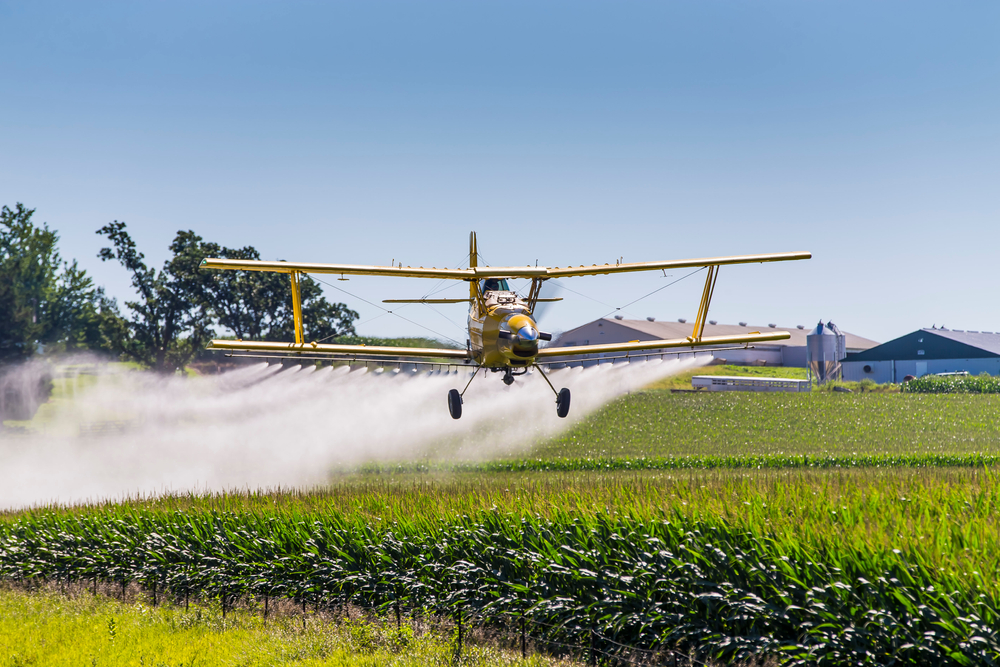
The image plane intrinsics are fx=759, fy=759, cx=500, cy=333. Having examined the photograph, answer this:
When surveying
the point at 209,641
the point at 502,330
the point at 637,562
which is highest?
the point at 502,330

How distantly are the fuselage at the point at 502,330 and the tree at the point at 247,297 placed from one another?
68.2 meters

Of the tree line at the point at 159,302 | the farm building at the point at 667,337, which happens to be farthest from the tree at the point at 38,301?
the farm building at the point at 667,337

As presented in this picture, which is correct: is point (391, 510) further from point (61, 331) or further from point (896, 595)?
point (61, 331)

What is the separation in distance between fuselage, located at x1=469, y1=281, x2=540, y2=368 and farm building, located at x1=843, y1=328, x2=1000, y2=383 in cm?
8521

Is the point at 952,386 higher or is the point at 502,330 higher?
the point at 502,330

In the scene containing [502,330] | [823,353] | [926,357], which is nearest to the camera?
[502,330]

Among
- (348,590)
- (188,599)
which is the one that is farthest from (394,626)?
(188,599)

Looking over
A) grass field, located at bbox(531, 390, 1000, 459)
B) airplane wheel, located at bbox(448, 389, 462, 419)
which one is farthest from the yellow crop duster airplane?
grass field, located at bbox(531, 390, 1000, 459)

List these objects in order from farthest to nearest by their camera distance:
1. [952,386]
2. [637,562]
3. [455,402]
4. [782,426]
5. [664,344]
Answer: [952,386] → [782,426] → [664,344] → [455,402] → [637,562]

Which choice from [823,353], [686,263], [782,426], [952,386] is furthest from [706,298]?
[823,353]

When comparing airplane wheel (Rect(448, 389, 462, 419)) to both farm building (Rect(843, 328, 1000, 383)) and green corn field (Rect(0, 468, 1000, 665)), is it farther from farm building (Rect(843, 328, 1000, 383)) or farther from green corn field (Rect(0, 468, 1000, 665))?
farm building (Rect(843, 328, 1000, 383))

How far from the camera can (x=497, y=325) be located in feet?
71.9

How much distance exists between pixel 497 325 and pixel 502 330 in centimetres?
55

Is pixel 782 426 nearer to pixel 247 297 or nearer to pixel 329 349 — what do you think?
pixel 329 349
